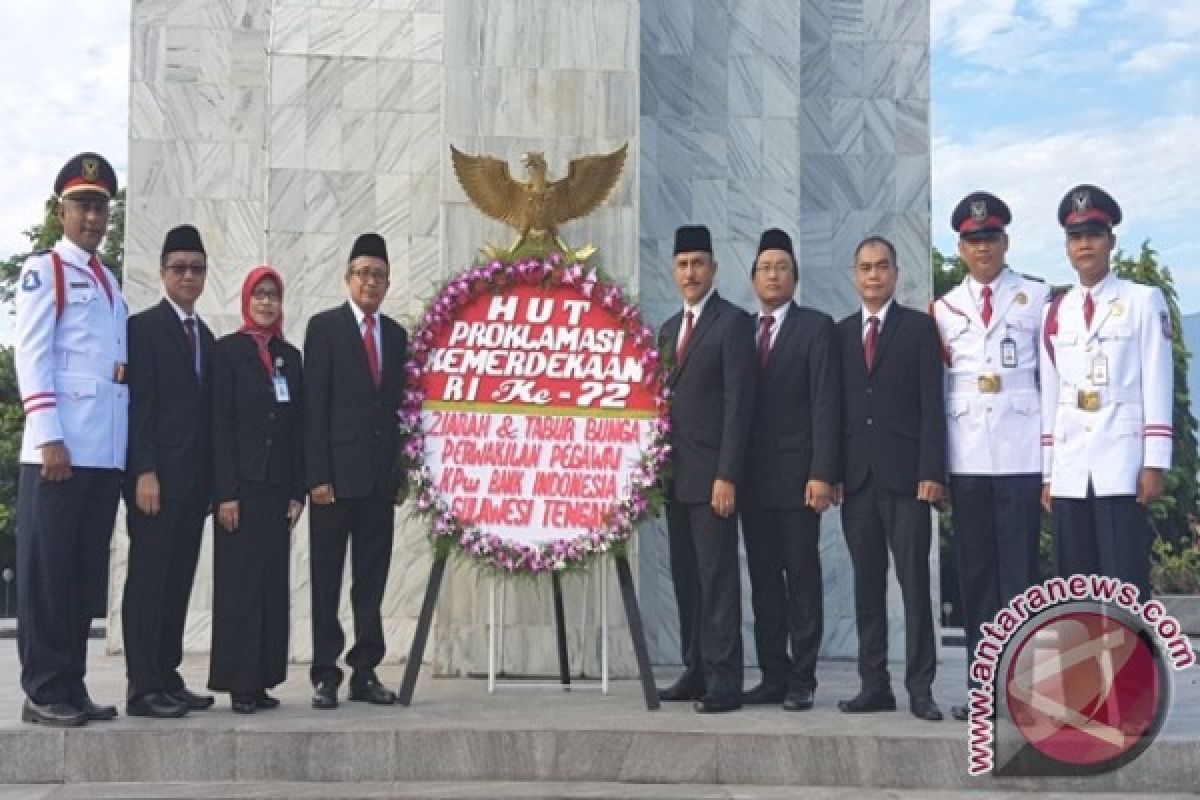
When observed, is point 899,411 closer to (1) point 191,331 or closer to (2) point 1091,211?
(2) point 1091,211

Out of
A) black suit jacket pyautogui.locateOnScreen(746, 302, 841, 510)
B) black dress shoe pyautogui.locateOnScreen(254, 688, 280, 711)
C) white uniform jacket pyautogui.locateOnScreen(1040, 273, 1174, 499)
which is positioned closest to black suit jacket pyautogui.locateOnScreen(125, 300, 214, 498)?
black dress shoe pyautogui.locateOnScreen(254, 688, 280, 711)

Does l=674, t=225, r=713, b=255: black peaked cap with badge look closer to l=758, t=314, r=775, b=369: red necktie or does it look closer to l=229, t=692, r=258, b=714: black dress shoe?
l=758, t=314, r=775, b=369: red necktie

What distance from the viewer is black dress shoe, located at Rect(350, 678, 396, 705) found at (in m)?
6.23

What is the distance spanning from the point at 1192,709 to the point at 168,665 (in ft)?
17.3

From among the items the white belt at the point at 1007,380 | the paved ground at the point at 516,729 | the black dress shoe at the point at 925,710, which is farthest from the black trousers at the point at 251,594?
the white belt at the point at 1007,380

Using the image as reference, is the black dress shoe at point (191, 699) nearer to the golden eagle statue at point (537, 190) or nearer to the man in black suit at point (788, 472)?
the man in black suit at point (788, 472)

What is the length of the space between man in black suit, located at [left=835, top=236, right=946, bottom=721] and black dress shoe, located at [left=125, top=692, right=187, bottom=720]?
3.22m

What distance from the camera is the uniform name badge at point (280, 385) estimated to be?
6.12 metres

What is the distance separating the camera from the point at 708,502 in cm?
617

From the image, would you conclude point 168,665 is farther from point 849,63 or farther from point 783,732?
point 849,63

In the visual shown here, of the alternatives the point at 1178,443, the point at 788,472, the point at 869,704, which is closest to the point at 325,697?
the point at 788,472

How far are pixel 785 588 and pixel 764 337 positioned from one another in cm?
134

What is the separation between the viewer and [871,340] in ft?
20.1

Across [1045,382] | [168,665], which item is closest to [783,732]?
[1045,382]
